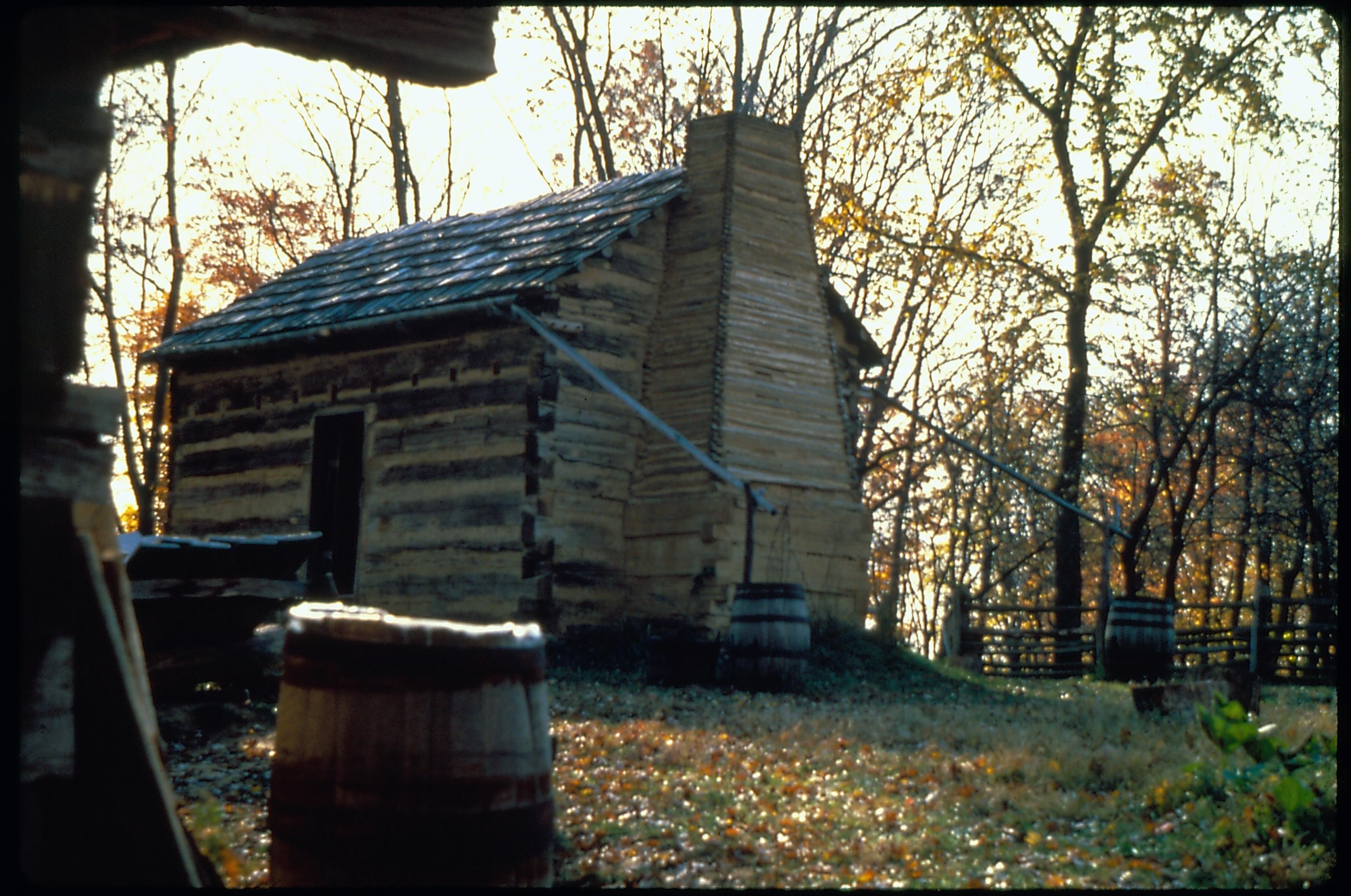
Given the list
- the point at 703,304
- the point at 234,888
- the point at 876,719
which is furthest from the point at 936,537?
the point at 234,888

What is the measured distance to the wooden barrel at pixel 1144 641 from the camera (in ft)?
44.6

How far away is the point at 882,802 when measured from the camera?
6.68 meters

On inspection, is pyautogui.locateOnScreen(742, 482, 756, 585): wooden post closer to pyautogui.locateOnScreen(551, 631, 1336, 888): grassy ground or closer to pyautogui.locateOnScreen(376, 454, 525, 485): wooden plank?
pyautogui.locateOnScreen(551, 631, 1336, 888): grassy ground

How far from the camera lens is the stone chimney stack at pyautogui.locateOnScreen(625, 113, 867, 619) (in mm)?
13727

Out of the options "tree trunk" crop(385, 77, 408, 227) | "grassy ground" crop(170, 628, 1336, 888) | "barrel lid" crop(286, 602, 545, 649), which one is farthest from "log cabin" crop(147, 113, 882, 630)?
"tree trunk" crop(385, 77, 408, 227)

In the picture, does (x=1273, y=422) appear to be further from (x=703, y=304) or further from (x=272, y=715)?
(x=272, y=715)

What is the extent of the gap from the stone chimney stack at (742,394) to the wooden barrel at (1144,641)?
9.67ft

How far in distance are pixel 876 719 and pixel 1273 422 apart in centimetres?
1791

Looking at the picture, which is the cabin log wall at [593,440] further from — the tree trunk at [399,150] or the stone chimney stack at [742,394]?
the tree trunk at [399,150]

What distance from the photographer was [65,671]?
11.4 feet

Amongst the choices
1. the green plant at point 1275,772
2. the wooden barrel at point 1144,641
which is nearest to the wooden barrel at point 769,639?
the wooden barrel at point 1144,641

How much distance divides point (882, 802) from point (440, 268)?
1051 centimetres

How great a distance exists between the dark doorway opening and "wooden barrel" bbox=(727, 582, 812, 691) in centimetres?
543

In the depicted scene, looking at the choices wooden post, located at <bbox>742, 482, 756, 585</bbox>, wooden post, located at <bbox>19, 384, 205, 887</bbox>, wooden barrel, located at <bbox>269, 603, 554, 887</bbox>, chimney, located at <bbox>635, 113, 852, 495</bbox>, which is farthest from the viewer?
chimney, located at <bbox>635, 113, 852, 495</bbox>
